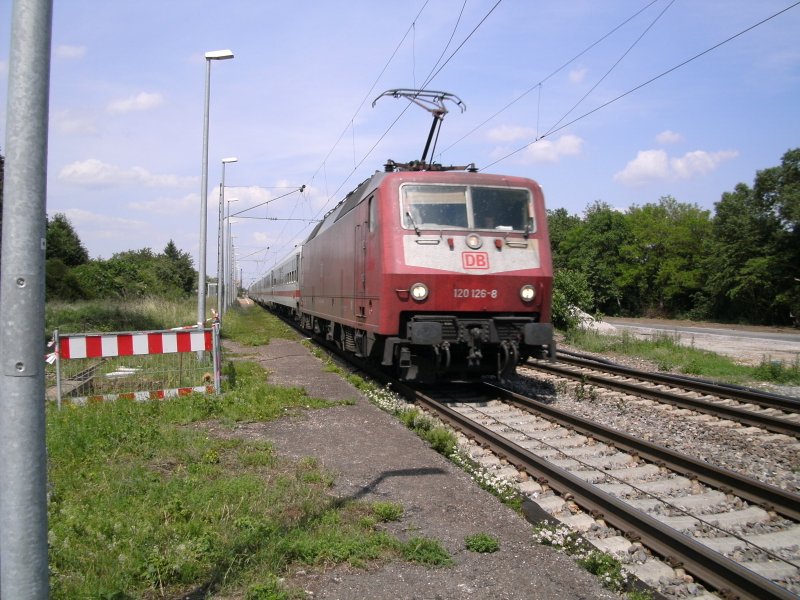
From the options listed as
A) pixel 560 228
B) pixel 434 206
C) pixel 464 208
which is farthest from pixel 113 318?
pixel 560 228

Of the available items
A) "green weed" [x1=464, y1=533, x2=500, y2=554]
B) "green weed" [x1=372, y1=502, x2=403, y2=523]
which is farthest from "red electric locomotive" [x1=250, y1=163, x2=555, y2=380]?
"green weed" [x1=464, y1=533, x2=500, y2=554]

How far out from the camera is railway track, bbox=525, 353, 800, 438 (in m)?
7.78

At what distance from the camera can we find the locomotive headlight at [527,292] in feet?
30.3

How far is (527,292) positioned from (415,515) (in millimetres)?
5113

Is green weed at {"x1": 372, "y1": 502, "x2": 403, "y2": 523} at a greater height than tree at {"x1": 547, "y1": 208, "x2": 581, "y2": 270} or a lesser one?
lesser

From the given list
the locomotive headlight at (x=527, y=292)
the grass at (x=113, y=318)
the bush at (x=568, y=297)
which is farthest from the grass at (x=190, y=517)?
the bush at (x=568, y=297)

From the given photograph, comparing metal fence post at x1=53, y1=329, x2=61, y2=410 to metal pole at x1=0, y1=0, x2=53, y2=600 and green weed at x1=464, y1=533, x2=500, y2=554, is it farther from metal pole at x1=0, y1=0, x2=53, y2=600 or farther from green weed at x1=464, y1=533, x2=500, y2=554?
metal pole at x1=0, y1=0, x2=53, y2=600

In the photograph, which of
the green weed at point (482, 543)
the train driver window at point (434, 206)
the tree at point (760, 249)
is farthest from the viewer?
the tree at point (760, 249)

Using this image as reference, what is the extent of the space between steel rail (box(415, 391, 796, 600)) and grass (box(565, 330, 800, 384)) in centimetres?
837

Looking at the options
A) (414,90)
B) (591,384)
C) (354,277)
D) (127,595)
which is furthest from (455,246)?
(127,595)

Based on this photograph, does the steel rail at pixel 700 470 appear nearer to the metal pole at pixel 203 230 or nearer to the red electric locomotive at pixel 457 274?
the red electric locomotive at pixel 457 274

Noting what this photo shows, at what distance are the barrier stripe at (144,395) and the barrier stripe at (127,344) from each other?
0.56 meters

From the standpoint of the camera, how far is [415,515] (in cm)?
477

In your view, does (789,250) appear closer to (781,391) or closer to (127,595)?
(781,391)
